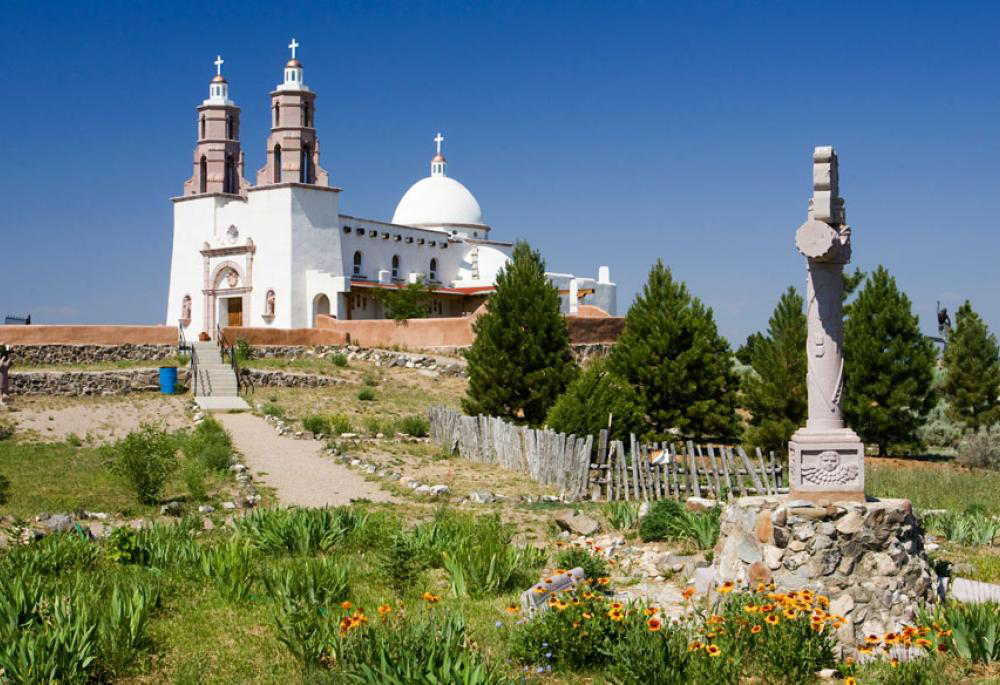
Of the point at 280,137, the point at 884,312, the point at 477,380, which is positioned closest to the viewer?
the point at 477,380

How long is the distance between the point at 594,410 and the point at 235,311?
3214 cm

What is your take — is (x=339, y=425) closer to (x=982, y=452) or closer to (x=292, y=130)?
(x=982, y=452)

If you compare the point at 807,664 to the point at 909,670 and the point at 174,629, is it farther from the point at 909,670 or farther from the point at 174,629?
the point at 174,629

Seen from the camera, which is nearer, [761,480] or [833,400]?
[833,400]

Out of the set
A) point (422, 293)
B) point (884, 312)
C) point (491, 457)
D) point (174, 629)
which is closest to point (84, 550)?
point (174, 629)

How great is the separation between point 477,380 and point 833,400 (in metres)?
16.3

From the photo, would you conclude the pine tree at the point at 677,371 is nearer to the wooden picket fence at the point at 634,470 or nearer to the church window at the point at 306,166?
the wooden picket fence at the point at 634,470

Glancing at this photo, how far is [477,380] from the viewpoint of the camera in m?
25.1

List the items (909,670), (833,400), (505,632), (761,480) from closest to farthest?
(909,670)
(505,632)
(833,400)
(761,480)

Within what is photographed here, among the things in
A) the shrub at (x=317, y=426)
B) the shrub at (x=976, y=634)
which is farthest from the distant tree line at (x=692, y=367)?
the shrub at (x=976, y=634)

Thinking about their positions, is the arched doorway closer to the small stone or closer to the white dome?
the white dome

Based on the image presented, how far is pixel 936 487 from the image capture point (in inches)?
705

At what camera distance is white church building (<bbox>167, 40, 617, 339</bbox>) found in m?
46.0

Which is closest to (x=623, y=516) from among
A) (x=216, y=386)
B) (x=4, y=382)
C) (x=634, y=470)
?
(x=634, y=470)
